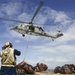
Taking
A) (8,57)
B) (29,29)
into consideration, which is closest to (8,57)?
(8,57)

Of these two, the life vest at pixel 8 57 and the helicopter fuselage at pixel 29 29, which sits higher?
the helicopter fuselage at pixel 29 29

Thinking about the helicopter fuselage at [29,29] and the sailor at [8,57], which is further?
the helicopter fuselage at [29,29]

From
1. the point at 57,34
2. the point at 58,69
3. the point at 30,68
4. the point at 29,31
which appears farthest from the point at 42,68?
Result: the point at 57,34

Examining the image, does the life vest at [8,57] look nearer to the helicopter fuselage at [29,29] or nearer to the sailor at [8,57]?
the sailor at [8,57]

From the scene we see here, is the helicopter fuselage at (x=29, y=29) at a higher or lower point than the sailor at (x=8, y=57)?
higher

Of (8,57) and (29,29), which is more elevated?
(29,29)

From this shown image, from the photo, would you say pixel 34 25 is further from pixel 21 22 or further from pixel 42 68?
pixel 42 68

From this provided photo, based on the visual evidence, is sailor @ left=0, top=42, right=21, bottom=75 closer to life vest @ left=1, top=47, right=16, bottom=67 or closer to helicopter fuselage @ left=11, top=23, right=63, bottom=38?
life vest @ left=1, top=47, right=16, bottom=67

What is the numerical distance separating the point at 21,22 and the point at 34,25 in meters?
2.78

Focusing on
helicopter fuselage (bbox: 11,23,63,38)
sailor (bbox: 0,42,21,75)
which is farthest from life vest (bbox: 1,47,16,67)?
helicopter fuselage (bbox: 11,23,63,38)

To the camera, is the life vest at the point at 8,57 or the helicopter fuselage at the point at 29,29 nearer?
the life vest at the point at 8,57

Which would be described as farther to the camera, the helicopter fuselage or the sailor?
the helicopter fuselage

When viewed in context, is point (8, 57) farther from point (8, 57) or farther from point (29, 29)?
point (29, 29)

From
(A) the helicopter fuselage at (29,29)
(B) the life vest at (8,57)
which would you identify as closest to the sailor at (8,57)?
(B) the life vest at (8,57)
